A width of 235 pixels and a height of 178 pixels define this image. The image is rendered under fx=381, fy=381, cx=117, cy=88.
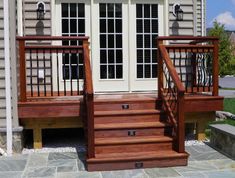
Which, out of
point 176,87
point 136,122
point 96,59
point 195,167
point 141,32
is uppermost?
point 141,32

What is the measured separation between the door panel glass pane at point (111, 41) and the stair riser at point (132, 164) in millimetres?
2805

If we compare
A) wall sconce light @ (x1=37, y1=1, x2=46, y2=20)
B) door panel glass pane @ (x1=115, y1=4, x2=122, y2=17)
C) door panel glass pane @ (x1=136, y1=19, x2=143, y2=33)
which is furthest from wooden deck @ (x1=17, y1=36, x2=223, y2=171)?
door panel glass pane @ (x1=115, y1=4, x2=122, y2=17)

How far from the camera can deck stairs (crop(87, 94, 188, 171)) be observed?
16.2 feet

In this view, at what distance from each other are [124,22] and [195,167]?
3.50m

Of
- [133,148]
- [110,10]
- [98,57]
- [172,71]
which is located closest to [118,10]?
[110,10]

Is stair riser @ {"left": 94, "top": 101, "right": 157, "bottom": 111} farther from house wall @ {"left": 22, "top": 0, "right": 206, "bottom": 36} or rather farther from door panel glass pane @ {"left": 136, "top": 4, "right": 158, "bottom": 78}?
house wall @ {"left": 22, "top": 0, "right": 206, "bottom": 36}

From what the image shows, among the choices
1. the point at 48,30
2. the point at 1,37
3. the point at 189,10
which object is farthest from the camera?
the point at 189,10

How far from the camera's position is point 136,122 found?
18.8 feet

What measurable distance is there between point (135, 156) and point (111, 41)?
3.06m

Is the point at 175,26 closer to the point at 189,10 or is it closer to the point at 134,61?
the point at 189,10

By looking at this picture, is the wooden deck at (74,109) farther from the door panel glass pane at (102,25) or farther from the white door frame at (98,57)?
the door panel glass pane at (102,25)

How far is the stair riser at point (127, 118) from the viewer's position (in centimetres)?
568

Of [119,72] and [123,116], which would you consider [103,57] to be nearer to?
[119,72]

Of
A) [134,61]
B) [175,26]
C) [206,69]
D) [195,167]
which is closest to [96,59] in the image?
[134,61]
